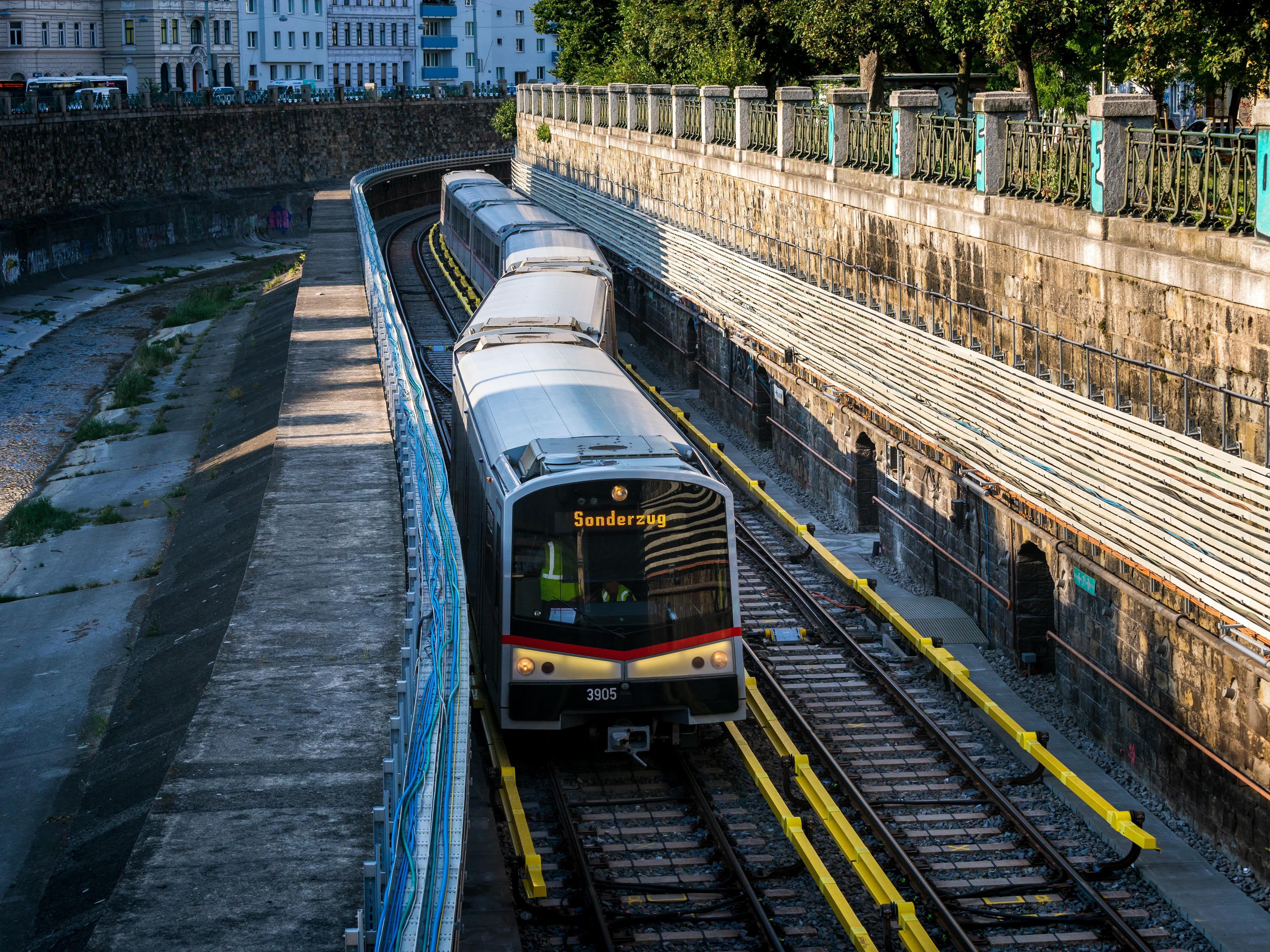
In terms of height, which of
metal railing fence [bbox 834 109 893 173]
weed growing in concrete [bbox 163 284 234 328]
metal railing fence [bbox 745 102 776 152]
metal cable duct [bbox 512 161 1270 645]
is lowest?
metal cable duct [bbox 512 161 1270 645]

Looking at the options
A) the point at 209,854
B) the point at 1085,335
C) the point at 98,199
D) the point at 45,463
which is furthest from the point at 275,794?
the point at 98,199

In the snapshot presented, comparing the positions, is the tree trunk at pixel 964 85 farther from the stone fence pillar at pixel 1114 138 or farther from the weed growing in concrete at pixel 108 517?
the weed growing in concrete at pixel 108 517

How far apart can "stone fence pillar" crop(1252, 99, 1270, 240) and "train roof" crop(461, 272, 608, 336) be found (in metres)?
10.2

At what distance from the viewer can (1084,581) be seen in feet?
55.3

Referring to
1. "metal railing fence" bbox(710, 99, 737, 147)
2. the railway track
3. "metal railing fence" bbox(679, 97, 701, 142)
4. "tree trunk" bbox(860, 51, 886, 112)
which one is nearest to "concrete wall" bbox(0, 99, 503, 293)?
"metal railing fence" bbox(679, 97, 701, 142)

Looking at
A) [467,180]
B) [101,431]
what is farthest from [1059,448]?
[467,180]

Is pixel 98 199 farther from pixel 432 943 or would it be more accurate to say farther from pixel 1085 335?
pixel 432 943

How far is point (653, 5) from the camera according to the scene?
48.4 m

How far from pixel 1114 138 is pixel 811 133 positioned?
12.3 meters

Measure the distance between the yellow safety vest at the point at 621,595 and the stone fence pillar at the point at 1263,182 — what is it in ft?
21.3

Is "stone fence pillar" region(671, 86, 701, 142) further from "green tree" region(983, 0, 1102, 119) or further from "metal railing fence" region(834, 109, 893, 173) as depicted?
"metal railing fence" region(834, 109, 893, 173)

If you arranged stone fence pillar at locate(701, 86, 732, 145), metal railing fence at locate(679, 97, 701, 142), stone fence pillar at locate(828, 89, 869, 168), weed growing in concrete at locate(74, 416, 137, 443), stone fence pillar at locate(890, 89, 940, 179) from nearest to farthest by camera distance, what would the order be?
stone fence pillar at locate(890, 89, 940, 179)
stone fence pillar at locate(828, 89, 869, 168)
weed growing in concrete at locate(74, 416, 137, 443)
stone fence pillar at locate(701, 86, 732, 145)
metal railing fence at locate(679, 97, 701, 142)

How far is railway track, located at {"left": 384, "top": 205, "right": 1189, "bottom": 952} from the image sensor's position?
12.8m

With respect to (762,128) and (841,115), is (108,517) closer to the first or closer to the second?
(841,115)
